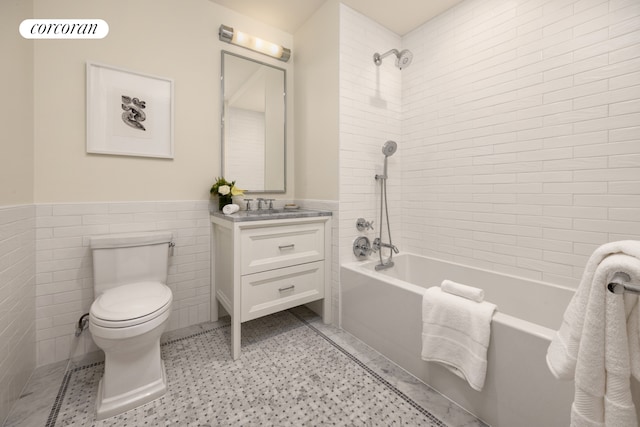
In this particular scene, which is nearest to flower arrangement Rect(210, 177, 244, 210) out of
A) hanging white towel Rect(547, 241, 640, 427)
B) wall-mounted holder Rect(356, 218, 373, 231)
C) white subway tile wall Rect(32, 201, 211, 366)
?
white subway tile wall Rect(32, 201, 211, 366)

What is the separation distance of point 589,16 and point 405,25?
124cm

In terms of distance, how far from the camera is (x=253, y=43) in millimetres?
2230

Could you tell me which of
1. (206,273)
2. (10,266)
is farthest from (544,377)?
(10,266)

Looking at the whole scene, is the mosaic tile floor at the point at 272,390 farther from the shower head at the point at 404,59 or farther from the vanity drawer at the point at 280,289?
the shower head at the point at 404,59

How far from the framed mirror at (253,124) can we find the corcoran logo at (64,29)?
787mm

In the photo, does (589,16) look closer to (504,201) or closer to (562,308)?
(504,201)

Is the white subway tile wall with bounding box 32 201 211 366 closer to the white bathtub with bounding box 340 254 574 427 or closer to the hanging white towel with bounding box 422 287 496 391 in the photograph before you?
the white bathtub with bounding box 340 254 574 427

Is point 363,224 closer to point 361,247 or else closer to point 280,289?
point 361,247

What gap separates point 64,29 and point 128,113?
0.55 m

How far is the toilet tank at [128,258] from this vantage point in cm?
157

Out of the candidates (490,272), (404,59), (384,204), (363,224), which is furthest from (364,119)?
(490,272)

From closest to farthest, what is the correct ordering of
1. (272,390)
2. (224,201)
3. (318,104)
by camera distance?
(272,390) → (224,201) → (318,104)

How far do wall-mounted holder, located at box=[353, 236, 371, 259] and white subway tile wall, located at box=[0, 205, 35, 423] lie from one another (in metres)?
1.97

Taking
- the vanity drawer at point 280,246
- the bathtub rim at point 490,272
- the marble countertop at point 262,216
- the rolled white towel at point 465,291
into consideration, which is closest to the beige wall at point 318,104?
the marble countertop at point 262,216
